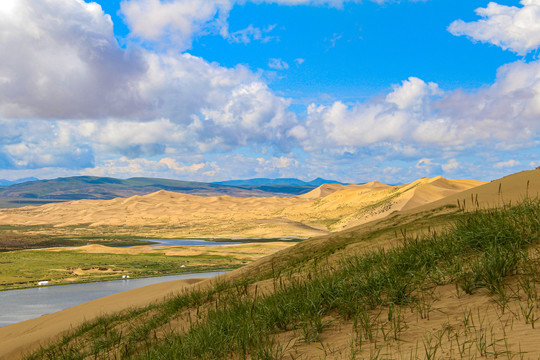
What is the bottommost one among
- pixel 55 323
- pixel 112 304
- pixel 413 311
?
pixel 55 323

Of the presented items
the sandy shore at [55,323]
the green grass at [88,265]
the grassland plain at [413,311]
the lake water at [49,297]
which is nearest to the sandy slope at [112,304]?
the sandy shore at [55,323]

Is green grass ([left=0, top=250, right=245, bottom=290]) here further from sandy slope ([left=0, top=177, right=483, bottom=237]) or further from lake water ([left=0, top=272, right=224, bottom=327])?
sandy slope ([left=0, top=177, right=483, bottom=237])

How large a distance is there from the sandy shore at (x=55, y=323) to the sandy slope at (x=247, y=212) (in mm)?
50259

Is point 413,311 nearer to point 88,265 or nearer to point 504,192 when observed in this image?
point 504,192

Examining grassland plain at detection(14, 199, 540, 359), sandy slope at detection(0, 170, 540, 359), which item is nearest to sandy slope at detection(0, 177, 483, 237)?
sandy slope at detection(0, 170, 540, 359)

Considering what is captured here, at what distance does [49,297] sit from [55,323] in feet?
43.9

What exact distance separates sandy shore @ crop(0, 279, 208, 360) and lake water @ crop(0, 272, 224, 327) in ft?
15.7

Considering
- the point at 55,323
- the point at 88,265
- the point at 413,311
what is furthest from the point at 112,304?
the point at 88,265

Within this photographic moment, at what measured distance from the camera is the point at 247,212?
135m

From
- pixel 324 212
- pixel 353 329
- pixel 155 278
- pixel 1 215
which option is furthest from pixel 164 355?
pixel 1 215

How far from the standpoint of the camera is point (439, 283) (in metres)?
5.59

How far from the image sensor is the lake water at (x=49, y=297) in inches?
981

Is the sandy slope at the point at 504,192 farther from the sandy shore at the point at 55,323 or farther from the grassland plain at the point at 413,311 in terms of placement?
the sandy shore at the point at 55,323

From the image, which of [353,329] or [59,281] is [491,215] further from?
[59,281]
